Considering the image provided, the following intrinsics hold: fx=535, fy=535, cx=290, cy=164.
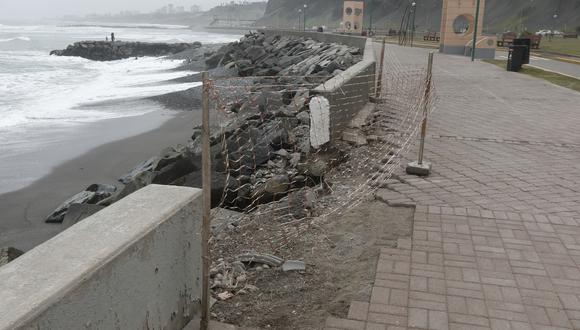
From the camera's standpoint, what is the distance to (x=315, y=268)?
3949 millimetres

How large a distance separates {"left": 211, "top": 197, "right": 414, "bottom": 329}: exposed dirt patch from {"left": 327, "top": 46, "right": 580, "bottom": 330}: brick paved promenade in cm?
14

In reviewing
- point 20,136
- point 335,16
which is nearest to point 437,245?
point 20,136

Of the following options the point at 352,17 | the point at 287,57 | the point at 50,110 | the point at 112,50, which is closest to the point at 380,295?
the point at 50,110

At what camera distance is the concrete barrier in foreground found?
6.15 ft

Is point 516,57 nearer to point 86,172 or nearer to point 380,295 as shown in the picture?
point 86,172

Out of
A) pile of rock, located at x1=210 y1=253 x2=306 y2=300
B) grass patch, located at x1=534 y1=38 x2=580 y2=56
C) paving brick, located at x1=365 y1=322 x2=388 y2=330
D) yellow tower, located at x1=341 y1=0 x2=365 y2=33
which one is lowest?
pile of rock, located at x1=210 y1=253 x2=306 y2=300

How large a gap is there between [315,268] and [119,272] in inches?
77.8

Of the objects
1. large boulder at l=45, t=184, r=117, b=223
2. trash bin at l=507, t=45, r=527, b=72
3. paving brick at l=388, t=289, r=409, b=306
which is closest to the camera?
paving brick at l=388, t=289, r=409, b=306

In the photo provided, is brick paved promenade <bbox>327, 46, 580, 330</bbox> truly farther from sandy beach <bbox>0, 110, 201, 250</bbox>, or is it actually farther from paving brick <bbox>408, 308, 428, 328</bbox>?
sandy beach <bbox>0, 110, 201, 250</bbox>

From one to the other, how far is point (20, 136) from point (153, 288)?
12393 millimetres

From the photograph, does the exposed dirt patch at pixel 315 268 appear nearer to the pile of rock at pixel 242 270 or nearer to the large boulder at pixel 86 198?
the pile of rock at pixel 242 270

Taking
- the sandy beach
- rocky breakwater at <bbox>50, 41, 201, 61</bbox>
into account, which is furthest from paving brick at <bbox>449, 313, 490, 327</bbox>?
rocky breakwater at <bbox>50, 41, 201, 61</bbox>

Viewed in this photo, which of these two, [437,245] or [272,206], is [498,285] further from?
[272,206]

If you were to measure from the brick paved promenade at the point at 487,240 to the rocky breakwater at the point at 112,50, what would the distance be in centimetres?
5189
